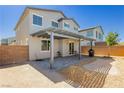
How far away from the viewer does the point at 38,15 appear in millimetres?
12672

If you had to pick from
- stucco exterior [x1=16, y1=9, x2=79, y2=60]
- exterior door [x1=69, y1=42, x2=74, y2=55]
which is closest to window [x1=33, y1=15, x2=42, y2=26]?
stucco exterior [x1=16, y1=9, x2=79, y2=60]

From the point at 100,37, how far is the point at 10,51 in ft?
75.0

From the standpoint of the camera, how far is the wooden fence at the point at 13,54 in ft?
31.8

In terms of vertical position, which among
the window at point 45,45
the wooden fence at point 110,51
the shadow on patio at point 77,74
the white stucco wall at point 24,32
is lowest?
the shadow on patio at point 77,74

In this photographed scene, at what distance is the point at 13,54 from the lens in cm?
1052

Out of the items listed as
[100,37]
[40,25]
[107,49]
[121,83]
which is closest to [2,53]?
[40,25]

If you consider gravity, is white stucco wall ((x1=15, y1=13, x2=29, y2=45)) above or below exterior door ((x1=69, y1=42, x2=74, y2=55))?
above

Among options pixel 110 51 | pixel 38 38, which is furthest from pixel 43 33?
pixel 110 51

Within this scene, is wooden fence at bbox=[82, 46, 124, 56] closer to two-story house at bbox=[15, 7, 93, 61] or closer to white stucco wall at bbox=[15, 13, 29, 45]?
two-story house at bbox=[15, 7, 93, 61]

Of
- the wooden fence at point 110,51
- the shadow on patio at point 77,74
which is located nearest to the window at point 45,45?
the shadow on patio at point 77,74

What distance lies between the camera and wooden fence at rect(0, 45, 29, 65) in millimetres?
9703

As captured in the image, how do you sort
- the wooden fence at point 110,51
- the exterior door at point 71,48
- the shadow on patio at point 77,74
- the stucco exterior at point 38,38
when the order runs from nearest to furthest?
the shadow on patio at point 77,74 → the stucco exterior at point 38,38 → the exterior door at point 71,48 → the wooden fence at point 110,51

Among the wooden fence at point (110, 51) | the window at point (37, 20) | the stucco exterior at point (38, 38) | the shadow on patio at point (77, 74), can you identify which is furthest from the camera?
the wooden fence at point (110, 51)

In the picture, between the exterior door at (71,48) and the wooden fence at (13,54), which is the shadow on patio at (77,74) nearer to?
the wooden fence at (13,54)
